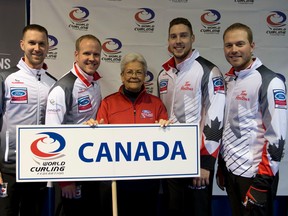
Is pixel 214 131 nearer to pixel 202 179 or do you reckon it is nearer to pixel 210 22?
pixel 202 179

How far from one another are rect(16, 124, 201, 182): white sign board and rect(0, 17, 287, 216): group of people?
0.21 metres

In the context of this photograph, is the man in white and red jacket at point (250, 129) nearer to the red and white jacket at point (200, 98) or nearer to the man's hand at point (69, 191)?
the red and white jacket at point (200, 98)

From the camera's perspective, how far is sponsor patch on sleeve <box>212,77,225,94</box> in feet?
7.19

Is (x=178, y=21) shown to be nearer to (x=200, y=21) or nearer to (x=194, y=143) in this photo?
(x=200, y=21)

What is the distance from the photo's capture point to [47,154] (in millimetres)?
1753

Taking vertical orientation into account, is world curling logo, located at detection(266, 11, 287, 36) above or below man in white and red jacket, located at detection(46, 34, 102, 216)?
above

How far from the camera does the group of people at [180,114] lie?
200 centimetres

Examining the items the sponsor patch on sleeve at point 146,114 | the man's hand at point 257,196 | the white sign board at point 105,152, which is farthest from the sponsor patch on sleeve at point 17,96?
the man's hand at point 257,196

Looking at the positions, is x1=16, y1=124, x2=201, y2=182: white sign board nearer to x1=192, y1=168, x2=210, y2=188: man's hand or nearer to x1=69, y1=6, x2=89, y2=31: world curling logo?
x1=192, y1=168, x2=210, y2=188: man's hand

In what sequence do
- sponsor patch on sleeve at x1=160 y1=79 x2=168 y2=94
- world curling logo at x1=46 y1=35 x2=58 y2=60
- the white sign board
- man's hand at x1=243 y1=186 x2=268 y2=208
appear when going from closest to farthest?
1. the white sign board
2. man's hand at x1=243 y1=186 x2=268 y2=208
3. sponsor patch on sleeve at x1=160 y1=79 x2=168 y2=94
4. world curling logo at x1=46 y1=35 x2=58 y2=60

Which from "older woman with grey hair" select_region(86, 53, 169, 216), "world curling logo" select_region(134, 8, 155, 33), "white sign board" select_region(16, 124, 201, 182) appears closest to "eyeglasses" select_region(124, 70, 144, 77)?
"older woman with grey hair" select_region(86, 53, 169, 216)

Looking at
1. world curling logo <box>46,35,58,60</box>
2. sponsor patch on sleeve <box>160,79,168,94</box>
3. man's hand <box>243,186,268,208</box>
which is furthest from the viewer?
world curling logo <box>46,35,58,60</box>

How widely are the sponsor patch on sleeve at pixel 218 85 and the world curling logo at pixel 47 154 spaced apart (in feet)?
3.66

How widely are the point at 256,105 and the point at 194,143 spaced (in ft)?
1.69
